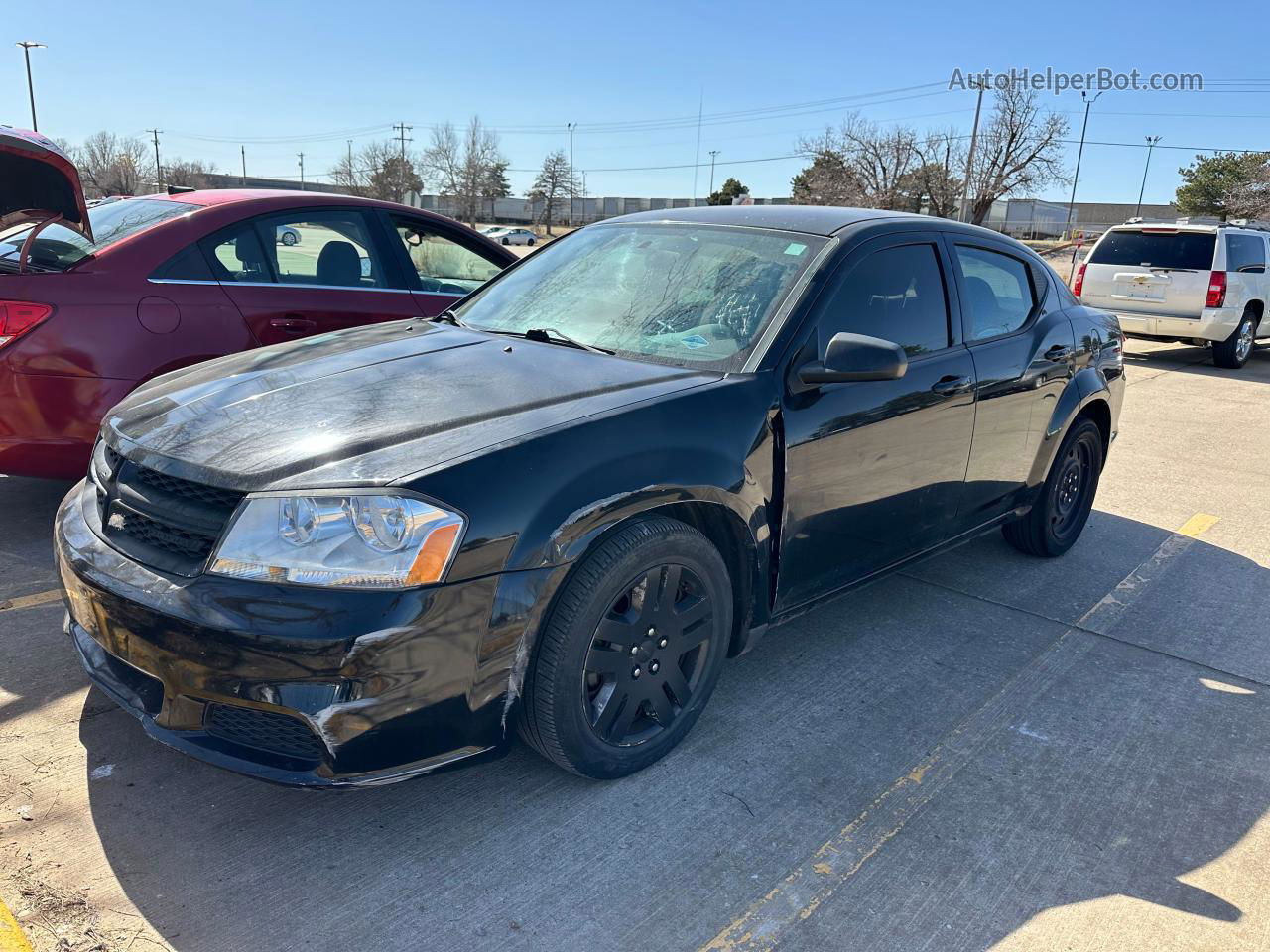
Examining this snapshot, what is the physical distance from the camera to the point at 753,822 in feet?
8.98

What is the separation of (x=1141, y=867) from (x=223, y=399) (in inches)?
116

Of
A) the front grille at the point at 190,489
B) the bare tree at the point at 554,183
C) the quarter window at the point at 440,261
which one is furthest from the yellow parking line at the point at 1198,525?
the bare tree at the point at 554,183

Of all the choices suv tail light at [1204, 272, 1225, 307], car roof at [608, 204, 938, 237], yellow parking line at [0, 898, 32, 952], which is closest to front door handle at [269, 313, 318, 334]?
car roof at [608, 204, 938, 237]

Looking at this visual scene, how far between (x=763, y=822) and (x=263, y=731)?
1.39m

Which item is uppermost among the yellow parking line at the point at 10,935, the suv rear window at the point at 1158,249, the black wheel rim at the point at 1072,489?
the suv rear window at the point at 1158,249

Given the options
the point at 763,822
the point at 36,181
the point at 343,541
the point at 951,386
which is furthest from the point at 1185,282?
the point at 343,541

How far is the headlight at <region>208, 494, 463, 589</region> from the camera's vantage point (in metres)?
2.24

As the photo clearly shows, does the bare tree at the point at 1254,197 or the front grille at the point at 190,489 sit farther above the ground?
the bare tree at the point at 1254,197

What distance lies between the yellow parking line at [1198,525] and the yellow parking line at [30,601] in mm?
5830

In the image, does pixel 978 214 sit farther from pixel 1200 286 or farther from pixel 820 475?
pixel 820 475

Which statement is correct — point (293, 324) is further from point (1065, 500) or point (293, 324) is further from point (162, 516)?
point (1065, 500)

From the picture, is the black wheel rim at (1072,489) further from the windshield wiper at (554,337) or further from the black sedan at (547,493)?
the windshield wiper at (554,337)

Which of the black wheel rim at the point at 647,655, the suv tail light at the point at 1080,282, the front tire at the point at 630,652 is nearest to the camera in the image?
the front tire at the point at 630,652

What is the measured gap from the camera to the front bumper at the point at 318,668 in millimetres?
2205
